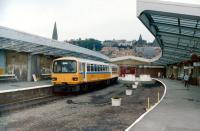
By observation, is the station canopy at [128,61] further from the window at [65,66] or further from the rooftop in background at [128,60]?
the window at [65,66]

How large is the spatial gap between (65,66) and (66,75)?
81 centimetres

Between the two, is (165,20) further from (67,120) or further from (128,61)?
(128,61)

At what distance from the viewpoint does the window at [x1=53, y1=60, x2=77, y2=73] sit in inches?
940

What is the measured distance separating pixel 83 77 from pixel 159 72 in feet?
177

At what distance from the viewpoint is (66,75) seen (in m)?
23.7

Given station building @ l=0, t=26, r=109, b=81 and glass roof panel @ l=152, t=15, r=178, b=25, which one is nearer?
glass roof panel @ l=152, t=15, r=178, b=25

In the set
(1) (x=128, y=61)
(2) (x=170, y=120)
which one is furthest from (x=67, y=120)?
(1) (x=128, y=61)

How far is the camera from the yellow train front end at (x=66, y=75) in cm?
2342

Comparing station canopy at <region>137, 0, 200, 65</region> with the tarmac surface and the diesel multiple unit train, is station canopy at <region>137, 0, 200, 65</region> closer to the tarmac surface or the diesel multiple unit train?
the tarmac surface

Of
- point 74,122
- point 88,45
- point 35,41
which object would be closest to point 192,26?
point 74,122

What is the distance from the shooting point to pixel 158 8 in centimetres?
1262

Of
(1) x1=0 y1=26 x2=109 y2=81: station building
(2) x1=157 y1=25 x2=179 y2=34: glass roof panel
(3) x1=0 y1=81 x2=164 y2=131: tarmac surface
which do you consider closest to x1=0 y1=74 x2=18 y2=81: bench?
(1) x1=0 y1=26 x2=109 y2=81: station building

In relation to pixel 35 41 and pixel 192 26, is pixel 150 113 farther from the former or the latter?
pixel 35 41

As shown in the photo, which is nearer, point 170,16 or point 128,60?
point 170,16
